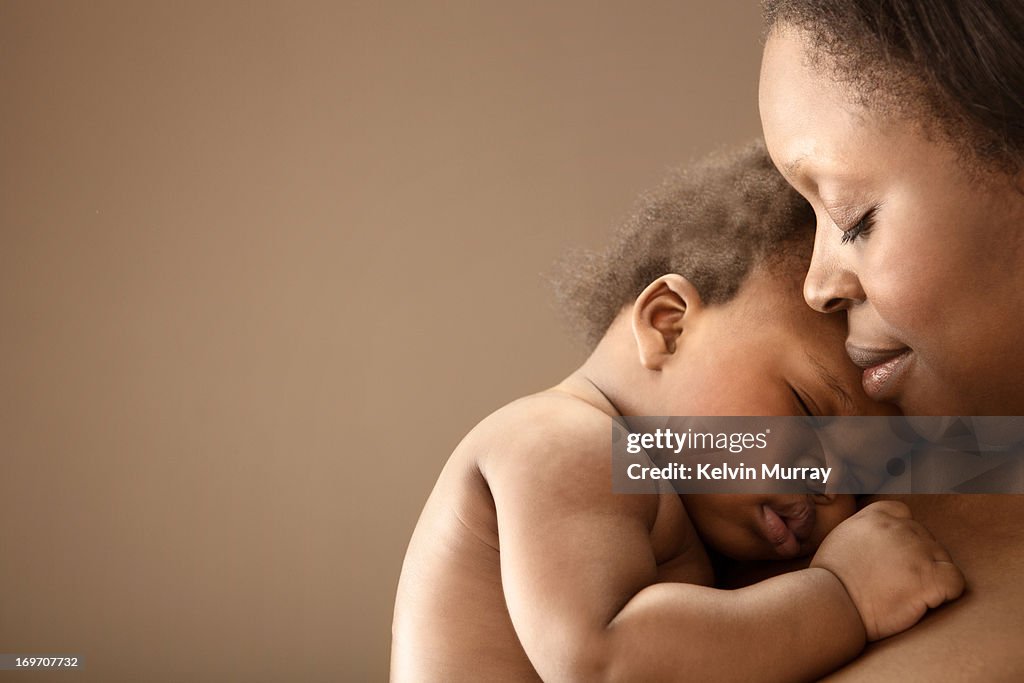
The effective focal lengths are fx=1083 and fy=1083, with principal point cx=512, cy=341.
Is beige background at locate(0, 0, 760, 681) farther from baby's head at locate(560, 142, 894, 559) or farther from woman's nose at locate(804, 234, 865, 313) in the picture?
woman's nose at locate(804, 234, 865, 313)

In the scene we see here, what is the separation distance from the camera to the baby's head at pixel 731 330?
2.61 ft

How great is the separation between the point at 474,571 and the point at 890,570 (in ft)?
0.95

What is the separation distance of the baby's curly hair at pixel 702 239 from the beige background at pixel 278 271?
48 cm

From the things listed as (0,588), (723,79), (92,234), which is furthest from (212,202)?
(723,79)

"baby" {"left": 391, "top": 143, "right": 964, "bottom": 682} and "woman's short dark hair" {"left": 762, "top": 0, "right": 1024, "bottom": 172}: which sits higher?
"woman's short dark hair" {"left": 762, "top": 0, "right": 1024, "bottom": 172}

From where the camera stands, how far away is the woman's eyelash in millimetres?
639

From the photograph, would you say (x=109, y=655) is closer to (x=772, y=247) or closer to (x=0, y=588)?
(x=0, y=588)

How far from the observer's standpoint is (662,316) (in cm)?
90

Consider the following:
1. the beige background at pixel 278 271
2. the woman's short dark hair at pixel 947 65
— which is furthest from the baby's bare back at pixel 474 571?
the beige background at pixel 278 271

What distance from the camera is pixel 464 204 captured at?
1.60 meters

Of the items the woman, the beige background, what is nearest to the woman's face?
the woman

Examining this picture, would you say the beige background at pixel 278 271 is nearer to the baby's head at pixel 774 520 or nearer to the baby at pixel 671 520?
the baby at pixel 671 520

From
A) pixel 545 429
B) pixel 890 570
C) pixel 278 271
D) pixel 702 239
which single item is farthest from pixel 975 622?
pixel 278 271

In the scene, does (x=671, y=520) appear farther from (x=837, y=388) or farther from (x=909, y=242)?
(x=909, y=242)
